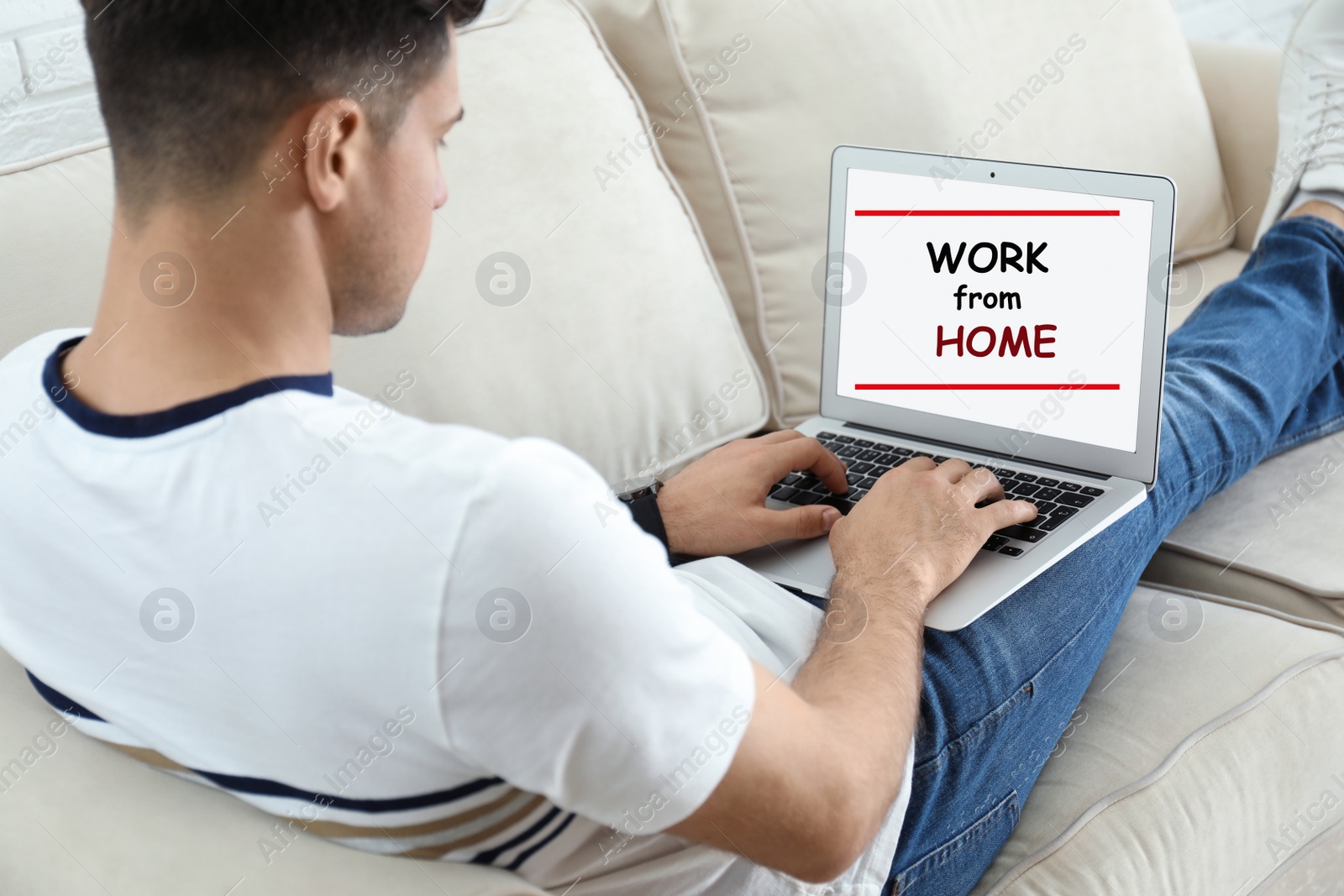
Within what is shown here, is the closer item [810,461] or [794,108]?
[810,461]

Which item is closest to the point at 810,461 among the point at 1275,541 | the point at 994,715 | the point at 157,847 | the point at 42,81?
the point at 994,715

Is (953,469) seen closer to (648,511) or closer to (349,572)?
(648,511)

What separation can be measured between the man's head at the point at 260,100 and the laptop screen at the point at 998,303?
0.56 meters

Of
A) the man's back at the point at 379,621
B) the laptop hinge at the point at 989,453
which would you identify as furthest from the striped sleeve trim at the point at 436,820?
the laptop hinge at the point at 989,453

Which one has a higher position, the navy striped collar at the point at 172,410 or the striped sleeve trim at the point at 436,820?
the navy striped collar at the point at 172,410

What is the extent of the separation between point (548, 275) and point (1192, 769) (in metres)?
0.68

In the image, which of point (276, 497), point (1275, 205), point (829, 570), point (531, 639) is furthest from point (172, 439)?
point (1275, 205)

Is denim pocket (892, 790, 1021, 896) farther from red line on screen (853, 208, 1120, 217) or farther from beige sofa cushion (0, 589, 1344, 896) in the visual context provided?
red line on screen (853, 208, 1120, 217)

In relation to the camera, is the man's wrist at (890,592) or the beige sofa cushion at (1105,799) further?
the man's wrist at (890,592)

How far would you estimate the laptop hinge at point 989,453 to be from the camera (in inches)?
40.1

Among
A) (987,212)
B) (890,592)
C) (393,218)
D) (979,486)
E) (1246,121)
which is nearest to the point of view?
(393,218)

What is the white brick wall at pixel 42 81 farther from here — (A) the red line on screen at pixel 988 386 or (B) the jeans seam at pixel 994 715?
(B) the jeans seam at pixel 994 715

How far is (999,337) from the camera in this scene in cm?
104

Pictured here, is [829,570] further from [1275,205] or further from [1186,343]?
[1275,205]
